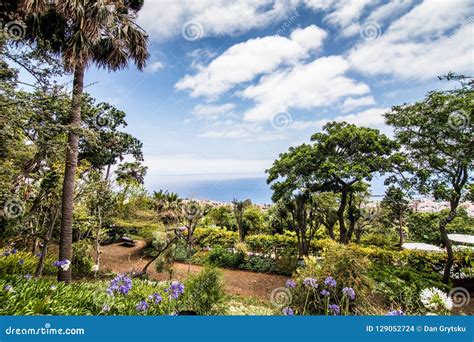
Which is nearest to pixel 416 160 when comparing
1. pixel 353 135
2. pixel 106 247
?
pixel 353 135

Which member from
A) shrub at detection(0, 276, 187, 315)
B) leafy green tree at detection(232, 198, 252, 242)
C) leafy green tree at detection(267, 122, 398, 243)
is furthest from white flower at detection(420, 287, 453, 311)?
leafy green tree at detection(232, 198, 252, 242)

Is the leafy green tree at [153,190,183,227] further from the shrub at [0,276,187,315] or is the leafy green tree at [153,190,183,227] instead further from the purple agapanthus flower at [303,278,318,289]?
the purple agapanthus flower at [303,278,318,289]

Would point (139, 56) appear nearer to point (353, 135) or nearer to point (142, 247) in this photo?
point (353, 135)

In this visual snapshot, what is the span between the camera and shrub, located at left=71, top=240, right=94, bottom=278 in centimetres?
921

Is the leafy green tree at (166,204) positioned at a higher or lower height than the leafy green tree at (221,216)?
higher

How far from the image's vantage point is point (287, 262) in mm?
11094

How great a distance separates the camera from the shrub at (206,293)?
15.3 ft

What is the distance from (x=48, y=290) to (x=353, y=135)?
→ 967 cm

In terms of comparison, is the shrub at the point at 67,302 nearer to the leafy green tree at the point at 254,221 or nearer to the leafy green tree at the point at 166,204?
the leafy green tree at the point at 166,204

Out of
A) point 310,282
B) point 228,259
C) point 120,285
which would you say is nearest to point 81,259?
point 228,259

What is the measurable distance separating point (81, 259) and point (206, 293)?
22.3 ft

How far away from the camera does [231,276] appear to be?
421 inches

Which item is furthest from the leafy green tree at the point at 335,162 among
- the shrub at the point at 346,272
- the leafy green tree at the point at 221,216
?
the leafy green tree at the point at 221,216

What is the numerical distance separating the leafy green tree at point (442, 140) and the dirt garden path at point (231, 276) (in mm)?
5886
